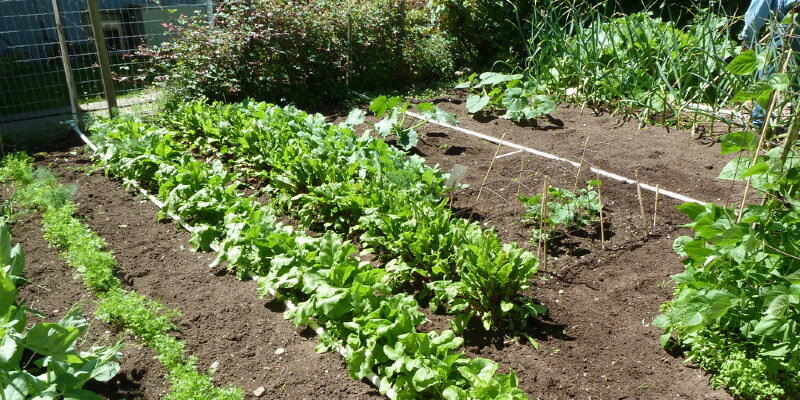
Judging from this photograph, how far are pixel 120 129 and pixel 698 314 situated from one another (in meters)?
5.29

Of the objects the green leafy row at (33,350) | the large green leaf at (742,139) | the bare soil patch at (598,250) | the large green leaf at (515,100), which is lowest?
the bare soil patch at (598,250)

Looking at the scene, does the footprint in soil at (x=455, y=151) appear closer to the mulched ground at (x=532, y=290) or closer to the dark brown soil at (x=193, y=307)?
the mulched ground at (x=532, y=290)

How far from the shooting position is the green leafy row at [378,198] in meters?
3.62

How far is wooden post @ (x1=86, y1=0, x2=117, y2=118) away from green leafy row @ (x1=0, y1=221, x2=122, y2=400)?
185 inches

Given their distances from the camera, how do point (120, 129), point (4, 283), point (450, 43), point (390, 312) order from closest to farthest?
point (4, 283)
point (390, 312)
point (120, 129)
point (450, 43)

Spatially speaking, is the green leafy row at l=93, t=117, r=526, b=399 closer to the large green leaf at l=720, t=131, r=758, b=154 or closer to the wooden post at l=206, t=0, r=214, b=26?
the large green leaf at l=720, t=131, r=758, b=154

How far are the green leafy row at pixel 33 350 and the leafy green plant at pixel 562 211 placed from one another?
286 cm

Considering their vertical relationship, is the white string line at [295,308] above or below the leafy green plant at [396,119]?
below

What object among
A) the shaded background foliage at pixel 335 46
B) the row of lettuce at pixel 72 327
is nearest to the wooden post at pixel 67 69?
the shaded background foliage at pixel 335 46

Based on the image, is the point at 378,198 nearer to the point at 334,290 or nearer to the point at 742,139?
→ the point at 334,290

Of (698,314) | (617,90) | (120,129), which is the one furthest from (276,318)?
(617,90)

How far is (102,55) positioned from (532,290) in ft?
17.9

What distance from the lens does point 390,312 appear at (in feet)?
10.8

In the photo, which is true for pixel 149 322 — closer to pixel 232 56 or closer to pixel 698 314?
pixel 698 314
